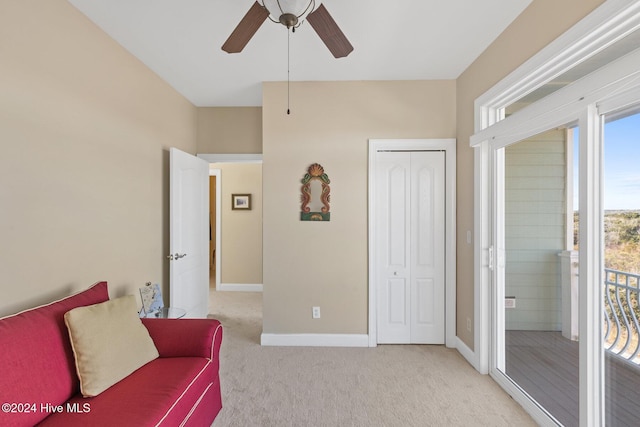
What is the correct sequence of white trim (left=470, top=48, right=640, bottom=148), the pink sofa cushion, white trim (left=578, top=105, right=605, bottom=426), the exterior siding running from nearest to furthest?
the pink sofa cushion < white trim (left=470, top=48, right=640, bottom=148) < white trim (left=578, top=105, right=605, bottom=426) < the exterior siding

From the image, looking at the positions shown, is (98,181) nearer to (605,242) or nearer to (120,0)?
(120,0)

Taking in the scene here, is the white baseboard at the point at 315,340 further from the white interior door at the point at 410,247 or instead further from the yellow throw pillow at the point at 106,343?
the yellow throw pillow at the point at 106,343

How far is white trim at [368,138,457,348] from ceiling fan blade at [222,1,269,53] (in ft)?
5.53

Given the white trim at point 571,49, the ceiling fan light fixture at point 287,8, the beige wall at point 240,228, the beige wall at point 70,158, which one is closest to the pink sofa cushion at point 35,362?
the beige wall at point 70,158

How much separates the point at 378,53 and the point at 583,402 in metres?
2.73

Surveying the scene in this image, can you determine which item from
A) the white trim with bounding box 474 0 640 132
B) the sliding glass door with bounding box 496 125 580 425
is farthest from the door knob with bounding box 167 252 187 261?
the white trim with bounding box 474 0 640 132

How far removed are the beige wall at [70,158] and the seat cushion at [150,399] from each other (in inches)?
28.4

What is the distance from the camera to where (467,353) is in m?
2.75

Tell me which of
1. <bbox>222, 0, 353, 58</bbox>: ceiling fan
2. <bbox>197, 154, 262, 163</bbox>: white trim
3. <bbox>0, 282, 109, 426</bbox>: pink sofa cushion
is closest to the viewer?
<bbox>0, 282, 109, 426</bbox>: pink sofa cushion

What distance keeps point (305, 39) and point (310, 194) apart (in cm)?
139

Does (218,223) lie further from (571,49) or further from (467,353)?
(571,49)

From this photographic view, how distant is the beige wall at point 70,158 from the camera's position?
1.59m

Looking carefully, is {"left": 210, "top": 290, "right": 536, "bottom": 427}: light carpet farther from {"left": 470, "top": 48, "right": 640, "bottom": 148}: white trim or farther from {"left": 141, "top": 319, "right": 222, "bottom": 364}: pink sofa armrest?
{"left": 470, "top": 48, "right": 640, "bottom": 148}: white trim

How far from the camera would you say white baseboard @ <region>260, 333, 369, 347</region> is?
3029mm
